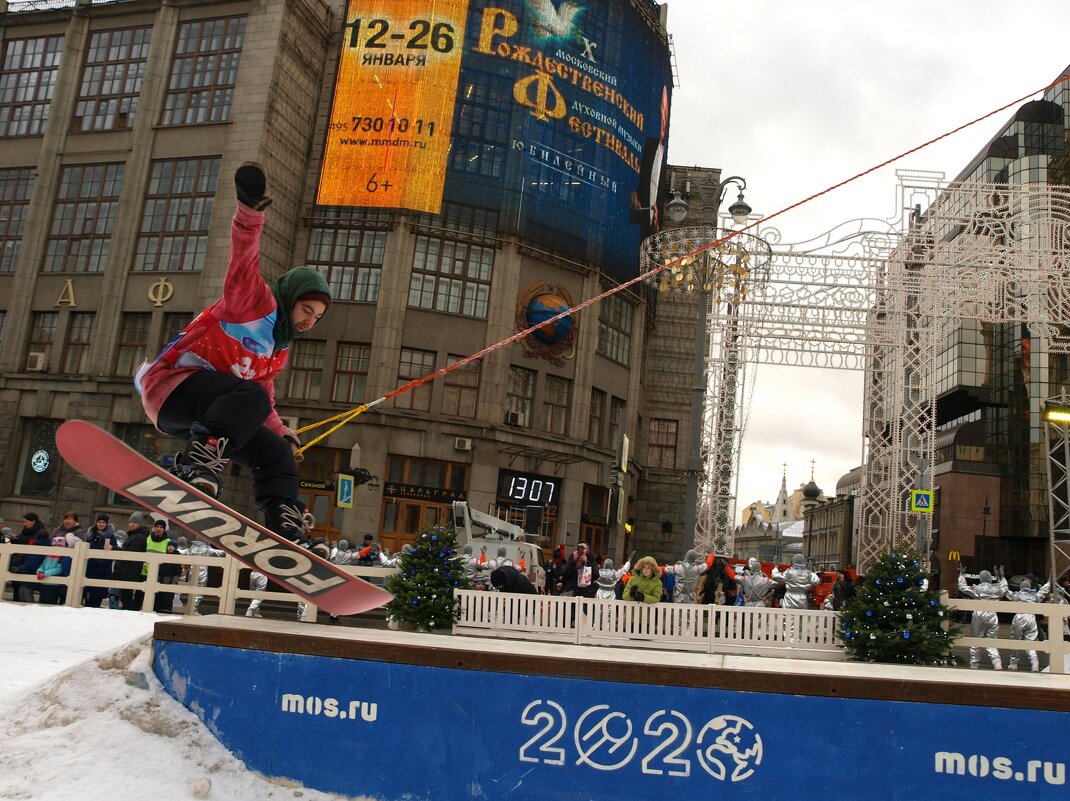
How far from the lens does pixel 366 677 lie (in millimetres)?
6484

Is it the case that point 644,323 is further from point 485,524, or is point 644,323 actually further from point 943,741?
point 943,741

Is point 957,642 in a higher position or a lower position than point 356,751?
higher

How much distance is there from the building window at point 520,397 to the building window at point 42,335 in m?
17.0

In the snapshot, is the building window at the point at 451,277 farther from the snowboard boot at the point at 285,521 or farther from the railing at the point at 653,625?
the snowboard boot at the point at 285,521

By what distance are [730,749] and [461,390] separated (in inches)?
1067

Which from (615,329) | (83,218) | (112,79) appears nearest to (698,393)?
(615,329)

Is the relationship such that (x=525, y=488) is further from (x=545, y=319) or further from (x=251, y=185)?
(x=251, y=185)

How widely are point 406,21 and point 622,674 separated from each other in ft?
106

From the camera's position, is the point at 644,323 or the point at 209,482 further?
the point at 644,323

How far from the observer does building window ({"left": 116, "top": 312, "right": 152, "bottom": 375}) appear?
3166 cm

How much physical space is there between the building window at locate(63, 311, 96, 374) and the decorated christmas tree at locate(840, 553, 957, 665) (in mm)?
29912

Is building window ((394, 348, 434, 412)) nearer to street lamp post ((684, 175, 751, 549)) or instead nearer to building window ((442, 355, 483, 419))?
building window ((442, 355, 483, 419))

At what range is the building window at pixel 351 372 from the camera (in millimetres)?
32062

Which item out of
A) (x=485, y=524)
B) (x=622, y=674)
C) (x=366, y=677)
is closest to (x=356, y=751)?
(x=366, y=677)
